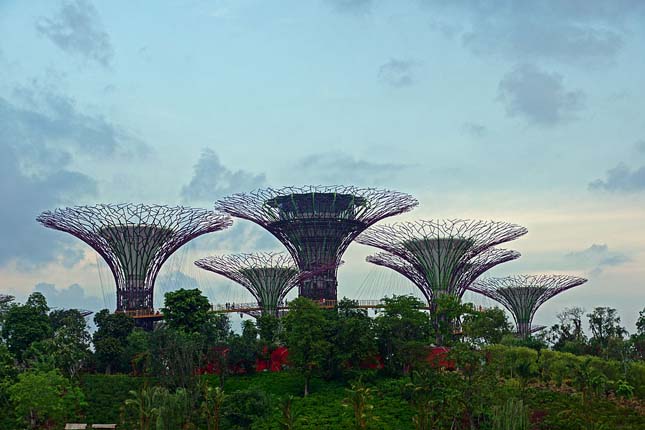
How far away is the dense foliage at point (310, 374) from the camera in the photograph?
123ft

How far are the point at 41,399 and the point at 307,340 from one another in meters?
15.5

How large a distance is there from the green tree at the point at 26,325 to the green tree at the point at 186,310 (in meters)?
8.55

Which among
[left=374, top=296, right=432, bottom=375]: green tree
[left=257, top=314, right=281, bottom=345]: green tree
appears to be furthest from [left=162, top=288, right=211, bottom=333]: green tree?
[left=374, top=296, right=432, bottom=375]: green tree

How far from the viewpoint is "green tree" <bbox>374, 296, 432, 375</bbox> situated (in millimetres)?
47531

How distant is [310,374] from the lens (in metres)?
45.8

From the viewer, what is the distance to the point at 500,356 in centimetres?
4831

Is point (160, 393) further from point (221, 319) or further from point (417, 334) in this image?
point (221, 319)

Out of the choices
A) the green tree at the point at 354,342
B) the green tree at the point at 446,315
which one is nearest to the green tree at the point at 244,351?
the green tree at the point at 354,342

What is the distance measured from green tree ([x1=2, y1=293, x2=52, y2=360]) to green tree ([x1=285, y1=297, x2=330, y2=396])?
59.8 ft

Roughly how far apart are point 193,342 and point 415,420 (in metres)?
18.0

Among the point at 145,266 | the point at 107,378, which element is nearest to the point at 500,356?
the point at 107,378

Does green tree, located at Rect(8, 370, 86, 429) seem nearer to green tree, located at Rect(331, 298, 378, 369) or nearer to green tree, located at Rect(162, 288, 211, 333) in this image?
green tree, located at Rect(162, 288, 211, 333)

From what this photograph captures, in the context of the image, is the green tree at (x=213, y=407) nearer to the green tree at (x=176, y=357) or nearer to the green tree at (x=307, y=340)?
the green tree at (x=176, y=357)

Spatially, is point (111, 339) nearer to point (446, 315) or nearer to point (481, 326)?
point (446, 315)
